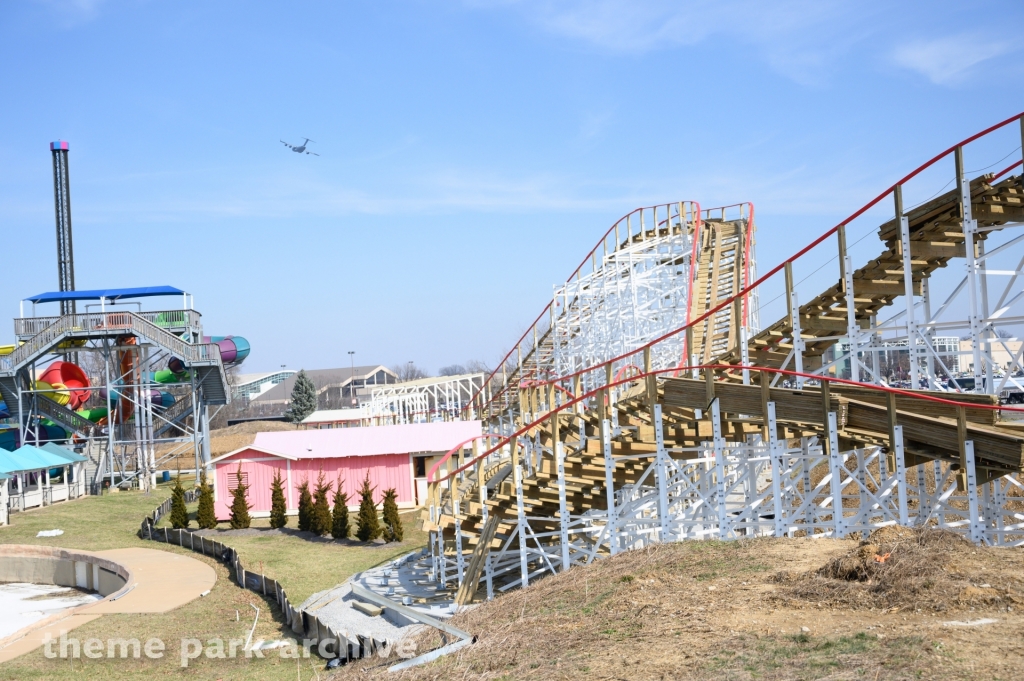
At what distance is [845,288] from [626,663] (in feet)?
26.1

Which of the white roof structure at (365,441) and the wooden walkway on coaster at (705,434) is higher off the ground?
the wooden walkway on coaster at (705,434)

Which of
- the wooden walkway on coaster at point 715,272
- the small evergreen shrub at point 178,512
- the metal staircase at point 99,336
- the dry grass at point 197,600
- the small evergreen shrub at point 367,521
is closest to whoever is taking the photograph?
the dry grass at point 197,600

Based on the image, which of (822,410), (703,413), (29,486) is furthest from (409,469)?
(822,410)

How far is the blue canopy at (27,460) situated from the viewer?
103 ft

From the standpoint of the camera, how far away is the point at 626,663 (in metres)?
8.32

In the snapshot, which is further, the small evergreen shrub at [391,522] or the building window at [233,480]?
the building window at [233,480]

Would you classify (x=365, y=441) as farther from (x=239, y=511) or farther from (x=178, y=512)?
(x=178, y=512)

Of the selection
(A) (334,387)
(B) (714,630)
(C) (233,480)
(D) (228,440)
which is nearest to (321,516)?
(C) (233,480)

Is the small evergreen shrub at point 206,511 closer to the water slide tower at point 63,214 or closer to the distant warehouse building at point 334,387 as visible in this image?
the water slide tower at point 63,214

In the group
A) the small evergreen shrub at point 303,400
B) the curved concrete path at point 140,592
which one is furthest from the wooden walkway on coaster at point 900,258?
the small evergreen shrub at point 303,400

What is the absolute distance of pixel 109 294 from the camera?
3944 centimetres

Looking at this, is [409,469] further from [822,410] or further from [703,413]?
[822,410]

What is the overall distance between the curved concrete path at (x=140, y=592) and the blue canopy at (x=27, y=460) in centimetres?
840

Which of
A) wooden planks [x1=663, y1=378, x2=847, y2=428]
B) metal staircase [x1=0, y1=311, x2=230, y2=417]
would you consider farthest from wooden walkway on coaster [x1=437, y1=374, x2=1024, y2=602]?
metal staircase [x1=0, y1=311, x2=230, y2=417]
